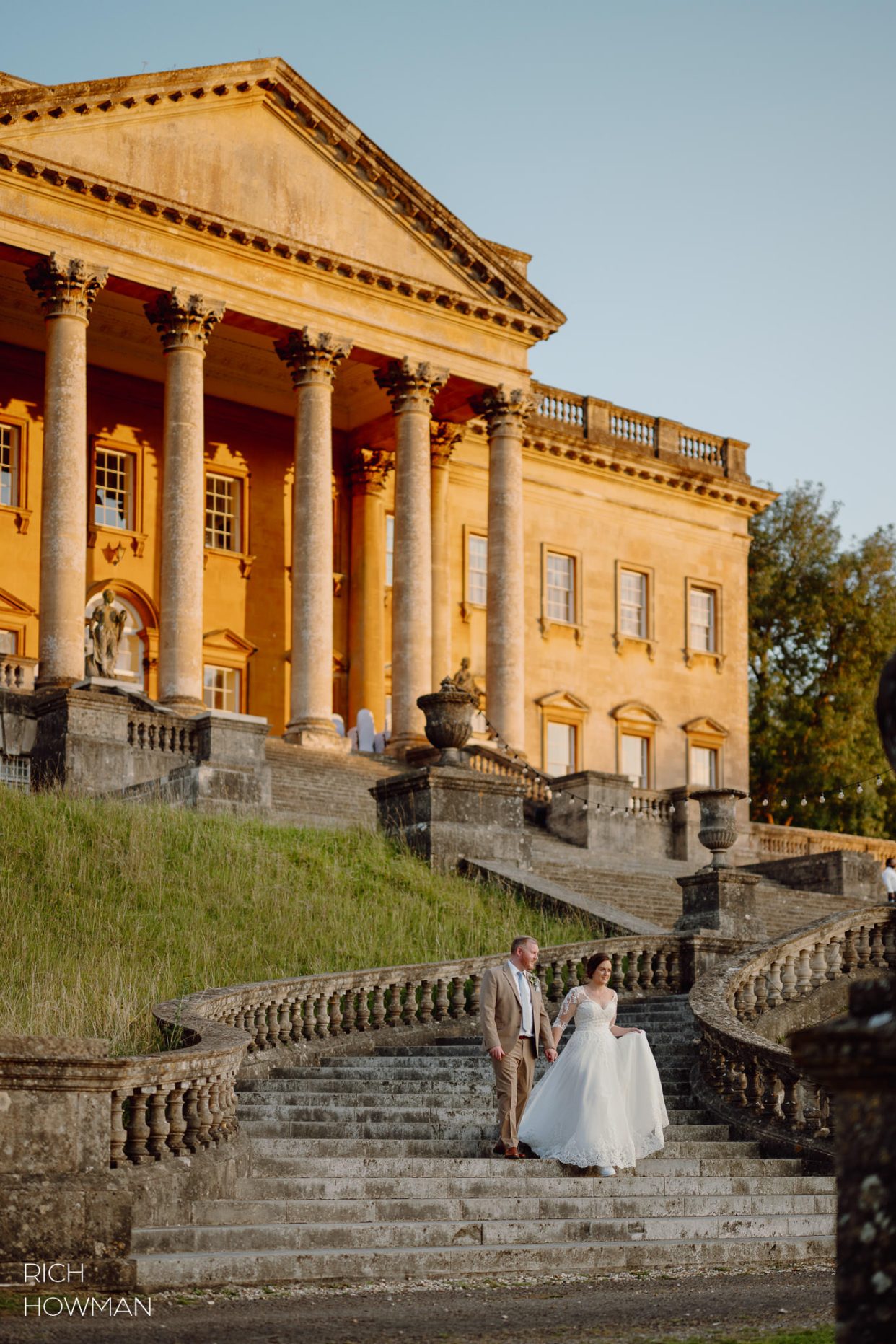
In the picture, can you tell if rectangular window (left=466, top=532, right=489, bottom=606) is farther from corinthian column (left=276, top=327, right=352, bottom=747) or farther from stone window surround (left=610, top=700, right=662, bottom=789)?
corinthian column (left=276, top=327, right=352, bottom=747)

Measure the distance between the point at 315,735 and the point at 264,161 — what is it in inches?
463

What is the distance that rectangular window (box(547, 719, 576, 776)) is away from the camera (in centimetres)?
4778

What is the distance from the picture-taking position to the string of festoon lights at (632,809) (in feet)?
119

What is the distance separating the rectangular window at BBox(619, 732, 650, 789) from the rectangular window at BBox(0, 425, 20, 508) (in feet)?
56.9

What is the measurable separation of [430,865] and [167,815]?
11.8 ft

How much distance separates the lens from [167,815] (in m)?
25.7

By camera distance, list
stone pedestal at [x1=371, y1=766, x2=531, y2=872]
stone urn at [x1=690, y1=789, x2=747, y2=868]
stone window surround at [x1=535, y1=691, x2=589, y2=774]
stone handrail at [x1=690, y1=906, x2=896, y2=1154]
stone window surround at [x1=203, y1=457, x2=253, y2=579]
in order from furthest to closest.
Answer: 1. stone window surround at [x1=535, y1=691, x2=589, y2=774]
2. stone window surround at [x1=203, y1=457, x2=253, y2=579]
3. stone pedestal at [x1=371, y1=766, x2=531, y2=872]
4. stone urn at [x1=690, y1=789, x2=747, y2=868]
5. stone handrail at [x1=690, y1=906, x2=896, y2=1154]

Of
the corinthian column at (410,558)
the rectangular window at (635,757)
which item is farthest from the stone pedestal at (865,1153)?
the rectangular window at (635,757)

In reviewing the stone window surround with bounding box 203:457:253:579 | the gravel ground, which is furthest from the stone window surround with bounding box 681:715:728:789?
the gravel ground

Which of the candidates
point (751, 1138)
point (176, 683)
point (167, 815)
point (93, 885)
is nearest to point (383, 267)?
point (176, 683)

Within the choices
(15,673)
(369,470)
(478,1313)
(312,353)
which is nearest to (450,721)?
(15,673)

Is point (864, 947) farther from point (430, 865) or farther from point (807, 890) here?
point (807, 890)

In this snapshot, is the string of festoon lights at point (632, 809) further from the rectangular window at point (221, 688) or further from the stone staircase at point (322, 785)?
the rectangular window at point (221, 688)

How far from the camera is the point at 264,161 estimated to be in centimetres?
3897
